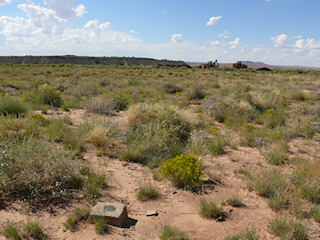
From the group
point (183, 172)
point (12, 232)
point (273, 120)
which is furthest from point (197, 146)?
point (273, 120)

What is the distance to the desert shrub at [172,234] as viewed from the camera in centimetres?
298

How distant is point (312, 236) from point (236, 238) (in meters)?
1.04

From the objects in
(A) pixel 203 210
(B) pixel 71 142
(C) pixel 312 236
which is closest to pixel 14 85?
(B) pixel 71 142

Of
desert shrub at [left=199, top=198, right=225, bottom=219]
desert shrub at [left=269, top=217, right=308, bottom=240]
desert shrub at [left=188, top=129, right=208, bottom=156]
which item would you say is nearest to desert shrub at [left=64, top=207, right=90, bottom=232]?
desert shrub at [left=199, top=198, right=225, bottom=219]

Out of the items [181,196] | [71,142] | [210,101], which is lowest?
[181,196]

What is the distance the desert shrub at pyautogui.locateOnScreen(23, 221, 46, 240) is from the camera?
2965 mm

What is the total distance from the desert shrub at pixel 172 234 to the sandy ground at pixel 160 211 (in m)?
0.12

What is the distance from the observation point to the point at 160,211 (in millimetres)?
3668

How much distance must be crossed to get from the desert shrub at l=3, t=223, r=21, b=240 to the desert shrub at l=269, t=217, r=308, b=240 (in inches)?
133

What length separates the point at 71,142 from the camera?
5.70m

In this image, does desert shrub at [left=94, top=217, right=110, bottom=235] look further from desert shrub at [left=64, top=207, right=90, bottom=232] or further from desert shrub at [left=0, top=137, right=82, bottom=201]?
desert shrub at [left=0, top=137, right=82, bottom=201]

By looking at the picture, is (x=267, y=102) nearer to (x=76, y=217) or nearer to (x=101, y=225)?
(x=101, y=225)

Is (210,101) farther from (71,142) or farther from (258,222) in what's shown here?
(258,222)

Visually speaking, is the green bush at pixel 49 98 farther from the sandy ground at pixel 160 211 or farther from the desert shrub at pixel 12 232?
the desert shrub at pixel 12 232
